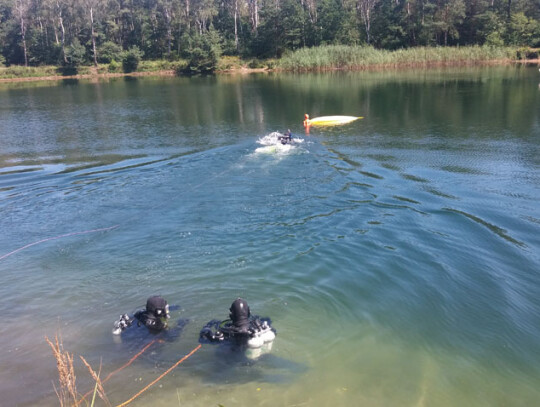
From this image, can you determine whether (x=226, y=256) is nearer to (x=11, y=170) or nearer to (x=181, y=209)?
(x=181, y=209)

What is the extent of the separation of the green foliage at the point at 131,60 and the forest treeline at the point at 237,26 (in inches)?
10.8

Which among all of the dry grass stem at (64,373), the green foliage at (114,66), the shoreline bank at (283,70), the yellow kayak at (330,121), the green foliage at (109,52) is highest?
the green foliage at (109,52)

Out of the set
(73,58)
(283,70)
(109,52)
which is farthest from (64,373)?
(109,52)

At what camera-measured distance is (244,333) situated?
8.12 metres

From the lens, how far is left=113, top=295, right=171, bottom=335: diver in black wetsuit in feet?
27.7

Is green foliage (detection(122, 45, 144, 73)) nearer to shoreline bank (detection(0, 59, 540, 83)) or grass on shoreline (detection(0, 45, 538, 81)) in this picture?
shoreline bank (detection(0, 59, 540, 83))

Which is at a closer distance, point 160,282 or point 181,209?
point 160,282

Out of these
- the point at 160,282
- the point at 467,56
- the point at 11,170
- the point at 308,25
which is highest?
the point at 308,25

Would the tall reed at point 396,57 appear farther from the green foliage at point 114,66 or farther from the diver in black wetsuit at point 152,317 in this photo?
the diver in black wetsuit at point 152,317

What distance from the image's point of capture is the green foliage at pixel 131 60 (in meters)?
86.9

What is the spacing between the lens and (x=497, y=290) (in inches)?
414

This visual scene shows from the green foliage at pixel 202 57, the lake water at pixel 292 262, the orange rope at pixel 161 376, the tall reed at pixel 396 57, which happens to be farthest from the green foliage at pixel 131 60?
the orange rope at pixel 161 376

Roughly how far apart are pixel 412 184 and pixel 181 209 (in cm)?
932

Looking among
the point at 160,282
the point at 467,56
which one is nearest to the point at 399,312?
the point at 160,282
